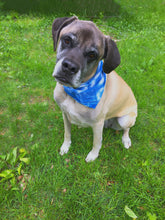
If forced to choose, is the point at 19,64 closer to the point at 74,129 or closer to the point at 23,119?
the point at 23,119

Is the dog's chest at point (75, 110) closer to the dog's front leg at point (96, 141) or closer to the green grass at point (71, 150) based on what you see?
the dog's front leg at point (96, 141)

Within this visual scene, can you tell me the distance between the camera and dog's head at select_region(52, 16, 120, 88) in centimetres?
158

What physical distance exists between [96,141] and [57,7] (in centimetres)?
624

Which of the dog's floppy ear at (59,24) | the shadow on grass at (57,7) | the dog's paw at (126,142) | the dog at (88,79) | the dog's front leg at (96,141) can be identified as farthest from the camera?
the shadow on grass at (57,7)

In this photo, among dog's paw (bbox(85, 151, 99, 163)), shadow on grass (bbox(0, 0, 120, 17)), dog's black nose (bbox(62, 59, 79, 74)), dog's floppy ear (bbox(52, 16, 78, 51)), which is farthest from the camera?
shadow on grass (bbox(0, 0, 120, 17))

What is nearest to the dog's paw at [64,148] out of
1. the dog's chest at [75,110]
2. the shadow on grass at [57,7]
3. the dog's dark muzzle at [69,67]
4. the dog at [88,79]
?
the dog at [88,79]

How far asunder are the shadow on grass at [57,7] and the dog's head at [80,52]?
5445 mm

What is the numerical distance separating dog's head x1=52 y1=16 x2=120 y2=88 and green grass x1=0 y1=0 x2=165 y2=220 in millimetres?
1396

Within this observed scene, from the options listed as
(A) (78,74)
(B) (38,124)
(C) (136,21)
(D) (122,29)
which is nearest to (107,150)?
(B) (38,124)

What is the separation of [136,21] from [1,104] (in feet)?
20.1

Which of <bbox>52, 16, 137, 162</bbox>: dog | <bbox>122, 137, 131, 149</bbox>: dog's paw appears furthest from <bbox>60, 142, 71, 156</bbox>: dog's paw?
<bbox>122, 137, 131, 149</bbox>: dog's paw

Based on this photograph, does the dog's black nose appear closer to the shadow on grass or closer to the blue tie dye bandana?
the blue tie dye bandana

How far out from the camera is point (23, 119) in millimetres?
3105

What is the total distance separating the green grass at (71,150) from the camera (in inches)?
82.5
